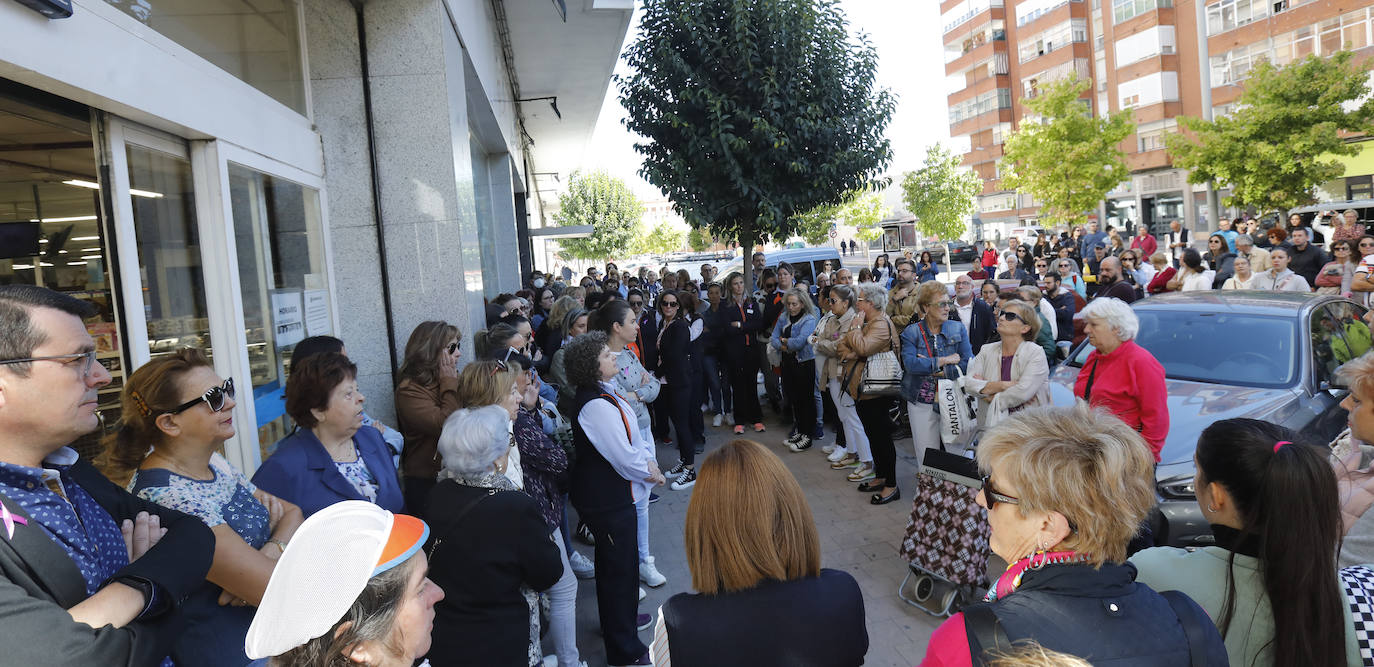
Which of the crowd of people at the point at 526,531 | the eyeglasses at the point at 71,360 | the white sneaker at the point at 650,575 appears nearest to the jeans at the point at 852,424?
the white sneaker at the point at 650,575

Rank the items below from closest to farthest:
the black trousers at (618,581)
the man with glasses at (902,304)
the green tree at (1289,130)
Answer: the black trousers at (618,581)
the man with glasses at (902,304)
the green tree at (1289,130)

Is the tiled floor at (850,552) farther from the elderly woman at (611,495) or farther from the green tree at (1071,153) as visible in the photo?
the green tree at (1071,153)

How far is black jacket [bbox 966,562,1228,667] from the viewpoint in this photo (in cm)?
169

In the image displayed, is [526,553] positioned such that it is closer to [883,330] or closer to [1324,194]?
[883,330]

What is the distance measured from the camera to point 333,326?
5758 millimetres

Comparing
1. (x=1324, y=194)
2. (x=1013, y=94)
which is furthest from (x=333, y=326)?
(x=1013, y=94)

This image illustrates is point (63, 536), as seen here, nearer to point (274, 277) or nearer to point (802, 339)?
point (274, 277)

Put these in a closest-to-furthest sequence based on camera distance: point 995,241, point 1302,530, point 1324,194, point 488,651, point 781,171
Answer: point 1302,530 → point 488,651 → point 781,171 → point 1324,194 → point 995,241

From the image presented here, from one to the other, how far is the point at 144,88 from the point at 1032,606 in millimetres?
3848

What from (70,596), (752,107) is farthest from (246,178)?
(752,107)

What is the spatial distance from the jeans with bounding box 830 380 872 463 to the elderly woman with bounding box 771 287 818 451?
899mm

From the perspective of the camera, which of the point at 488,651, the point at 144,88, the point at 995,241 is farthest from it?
the point at 995,241

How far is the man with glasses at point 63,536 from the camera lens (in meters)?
1.42

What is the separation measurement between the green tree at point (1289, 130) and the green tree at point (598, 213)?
27621 mm
